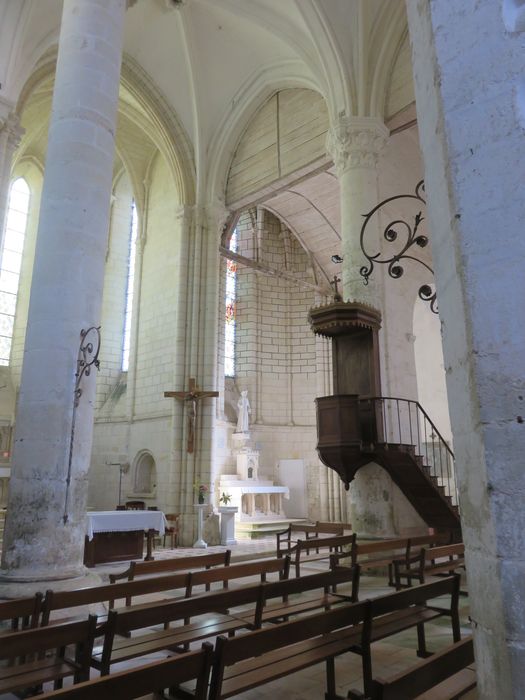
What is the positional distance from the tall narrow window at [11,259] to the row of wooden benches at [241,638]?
44.5 ft

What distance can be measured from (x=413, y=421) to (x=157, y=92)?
32.7ft

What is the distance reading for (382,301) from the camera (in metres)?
9.67

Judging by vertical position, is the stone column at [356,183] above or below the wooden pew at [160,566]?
above

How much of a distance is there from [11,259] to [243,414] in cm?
826

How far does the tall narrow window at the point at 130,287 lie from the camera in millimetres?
16373

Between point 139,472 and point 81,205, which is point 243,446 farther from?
point 81,205

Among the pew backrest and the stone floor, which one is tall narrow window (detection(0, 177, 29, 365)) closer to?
the pew backrest

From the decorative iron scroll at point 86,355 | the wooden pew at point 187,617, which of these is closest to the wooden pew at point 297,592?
the wooden pew at point 187,617

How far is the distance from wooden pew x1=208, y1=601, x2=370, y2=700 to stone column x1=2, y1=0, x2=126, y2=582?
241 centimetres

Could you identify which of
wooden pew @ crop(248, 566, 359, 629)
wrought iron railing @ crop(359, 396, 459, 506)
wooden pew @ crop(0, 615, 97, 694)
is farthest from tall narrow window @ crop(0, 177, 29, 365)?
wooden pew @ crop(0, 615, 97, 694)

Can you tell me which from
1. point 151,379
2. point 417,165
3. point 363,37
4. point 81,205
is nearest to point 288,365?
point 151,379

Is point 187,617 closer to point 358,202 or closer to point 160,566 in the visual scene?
point 160,566

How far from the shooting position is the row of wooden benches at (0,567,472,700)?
227 centimetres

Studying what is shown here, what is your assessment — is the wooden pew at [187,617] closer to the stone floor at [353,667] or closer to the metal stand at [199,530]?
the stone floor at [353,667]
